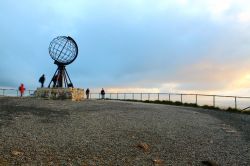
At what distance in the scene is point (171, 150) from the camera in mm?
16656

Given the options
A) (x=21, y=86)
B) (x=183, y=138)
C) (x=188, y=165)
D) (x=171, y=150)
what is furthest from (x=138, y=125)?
(x=21, y=86)

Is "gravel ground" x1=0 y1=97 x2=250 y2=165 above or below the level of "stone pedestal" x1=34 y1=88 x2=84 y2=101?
below

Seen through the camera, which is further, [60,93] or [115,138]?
[60,93]

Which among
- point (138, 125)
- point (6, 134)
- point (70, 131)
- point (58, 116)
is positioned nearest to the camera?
point (6, 134)

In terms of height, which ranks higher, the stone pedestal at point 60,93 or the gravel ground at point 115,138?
the stone pedestal at point 60,93

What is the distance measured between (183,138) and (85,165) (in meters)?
6.05

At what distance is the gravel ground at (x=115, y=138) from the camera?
49.5ft

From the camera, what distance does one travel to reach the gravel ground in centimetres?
1509

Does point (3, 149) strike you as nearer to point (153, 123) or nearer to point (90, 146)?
point (90, 146)

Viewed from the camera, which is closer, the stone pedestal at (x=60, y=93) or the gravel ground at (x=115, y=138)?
the gravel ground at (x=115, y=138)

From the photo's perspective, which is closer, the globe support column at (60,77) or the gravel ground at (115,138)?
the gravel ground at (115,138)

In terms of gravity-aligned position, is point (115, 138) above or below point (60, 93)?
below

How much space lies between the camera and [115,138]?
1772cm

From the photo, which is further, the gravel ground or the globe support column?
the globe support column
